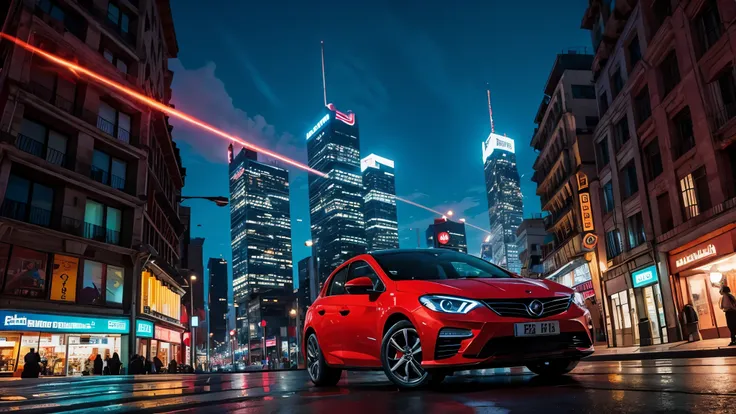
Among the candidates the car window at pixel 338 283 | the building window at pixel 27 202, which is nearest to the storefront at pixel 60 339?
the building window at pixel 27 202

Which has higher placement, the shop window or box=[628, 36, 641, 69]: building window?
box=[628, 36, 641, 69]: building window

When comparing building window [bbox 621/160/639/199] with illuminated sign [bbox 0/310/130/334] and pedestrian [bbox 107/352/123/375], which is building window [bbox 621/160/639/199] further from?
illuminated sign [bbox 0/310/130/334]

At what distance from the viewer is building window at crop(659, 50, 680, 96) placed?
83.1 feet

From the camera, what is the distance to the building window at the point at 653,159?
27.3m

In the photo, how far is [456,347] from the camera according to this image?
16.5 feet

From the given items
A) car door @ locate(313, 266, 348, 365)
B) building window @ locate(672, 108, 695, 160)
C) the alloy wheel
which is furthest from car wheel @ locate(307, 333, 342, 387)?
building window @ locate(672, 108, 695, 160)

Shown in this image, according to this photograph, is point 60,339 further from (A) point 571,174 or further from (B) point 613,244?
(A) point 571,174

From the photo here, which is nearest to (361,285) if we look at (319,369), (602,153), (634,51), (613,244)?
(319,369)

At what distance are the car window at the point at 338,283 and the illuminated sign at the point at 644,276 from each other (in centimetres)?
2469

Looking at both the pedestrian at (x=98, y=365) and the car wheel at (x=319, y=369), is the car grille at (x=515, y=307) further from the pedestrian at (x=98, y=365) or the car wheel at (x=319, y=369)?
the pedestrian at (x=98, y=365)

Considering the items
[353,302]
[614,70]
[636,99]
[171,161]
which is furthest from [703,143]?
[171,161]

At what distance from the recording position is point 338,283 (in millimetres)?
7375

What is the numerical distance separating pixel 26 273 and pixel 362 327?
25.6 metres

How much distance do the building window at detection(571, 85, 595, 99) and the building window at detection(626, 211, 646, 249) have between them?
16.7m
